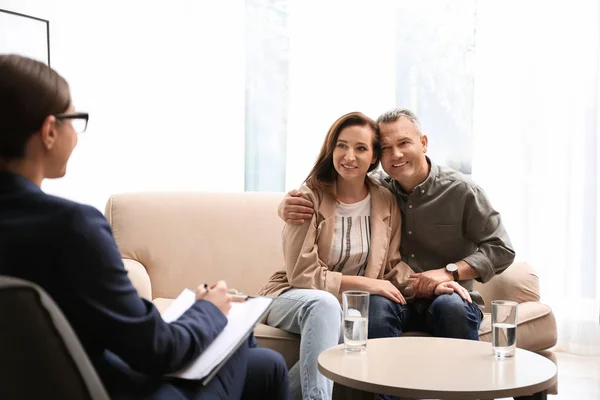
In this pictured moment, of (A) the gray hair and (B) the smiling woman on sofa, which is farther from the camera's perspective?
(A) the gray hair

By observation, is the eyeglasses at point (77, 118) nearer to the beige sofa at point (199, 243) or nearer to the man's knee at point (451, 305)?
the man's knee at point (451, 305)

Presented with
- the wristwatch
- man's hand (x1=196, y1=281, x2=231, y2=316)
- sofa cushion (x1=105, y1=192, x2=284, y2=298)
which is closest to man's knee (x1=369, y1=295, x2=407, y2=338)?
the wristwatch

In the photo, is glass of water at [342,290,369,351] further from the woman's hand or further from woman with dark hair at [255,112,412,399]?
the woman's hand

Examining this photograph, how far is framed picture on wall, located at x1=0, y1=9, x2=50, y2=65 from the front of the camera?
339 cm

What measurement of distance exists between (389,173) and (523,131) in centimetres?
145

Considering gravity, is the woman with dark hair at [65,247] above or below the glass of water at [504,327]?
above

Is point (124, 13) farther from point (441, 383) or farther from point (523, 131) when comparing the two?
point (441, 383)

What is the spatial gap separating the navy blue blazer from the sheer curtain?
2.95m

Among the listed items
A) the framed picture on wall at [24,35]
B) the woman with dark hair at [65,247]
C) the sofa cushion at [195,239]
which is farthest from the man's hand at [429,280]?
the framed picture on wall at [24,35]

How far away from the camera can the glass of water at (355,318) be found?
1.81 m

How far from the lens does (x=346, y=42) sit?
4.16 metres

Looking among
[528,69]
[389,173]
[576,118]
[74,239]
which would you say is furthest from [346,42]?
[74,239]

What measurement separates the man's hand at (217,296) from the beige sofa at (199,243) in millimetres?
1400

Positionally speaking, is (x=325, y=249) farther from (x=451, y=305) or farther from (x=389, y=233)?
(x=451, y=305)
